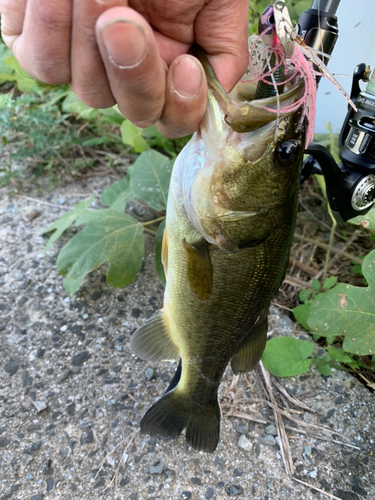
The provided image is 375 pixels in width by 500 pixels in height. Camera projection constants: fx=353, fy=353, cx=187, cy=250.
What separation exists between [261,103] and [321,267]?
1766 mm

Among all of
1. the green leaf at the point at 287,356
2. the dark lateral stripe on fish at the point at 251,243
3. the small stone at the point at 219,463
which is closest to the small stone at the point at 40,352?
the small stone at the point at 219,463

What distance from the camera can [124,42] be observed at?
73cm

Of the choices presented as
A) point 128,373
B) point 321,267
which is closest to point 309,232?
point 321,267

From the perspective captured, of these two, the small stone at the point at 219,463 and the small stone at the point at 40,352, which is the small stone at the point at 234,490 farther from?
the small stone at the point at 40,352

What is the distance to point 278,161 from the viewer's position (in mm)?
1113

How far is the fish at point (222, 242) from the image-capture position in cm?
107

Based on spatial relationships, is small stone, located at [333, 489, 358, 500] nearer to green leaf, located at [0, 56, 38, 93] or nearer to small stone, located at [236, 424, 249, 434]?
small stone, located at [236, 424, 249, 434]

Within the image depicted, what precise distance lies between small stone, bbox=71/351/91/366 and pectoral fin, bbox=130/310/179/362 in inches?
19.4

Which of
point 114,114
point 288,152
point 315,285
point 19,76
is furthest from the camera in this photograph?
point 19,76

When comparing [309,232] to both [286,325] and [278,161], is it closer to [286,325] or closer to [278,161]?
[286,325]

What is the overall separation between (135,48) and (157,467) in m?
1.67

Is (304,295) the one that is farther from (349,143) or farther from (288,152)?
(288,152)

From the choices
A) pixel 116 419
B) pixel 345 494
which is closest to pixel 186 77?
pixel 116 419

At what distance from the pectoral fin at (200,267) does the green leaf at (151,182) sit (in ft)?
2.74
